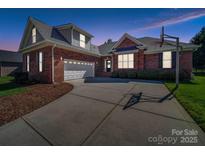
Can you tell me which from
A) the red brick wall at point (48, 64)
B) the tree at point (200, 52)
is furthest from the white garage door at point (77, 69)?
the tree at point (200, 52)

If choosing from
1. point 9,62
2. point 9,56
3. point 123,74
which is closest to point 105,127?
point 123,74

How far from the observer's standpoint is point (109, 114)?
4.01 meters

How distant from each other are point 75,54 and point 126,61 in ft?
23.2

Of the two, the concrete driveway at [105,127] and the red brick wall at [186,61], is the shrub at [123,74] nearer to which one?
the red brick wall at [186,61]

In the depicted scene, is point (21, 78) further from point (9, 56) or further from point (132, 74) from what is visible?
point (9, 56)

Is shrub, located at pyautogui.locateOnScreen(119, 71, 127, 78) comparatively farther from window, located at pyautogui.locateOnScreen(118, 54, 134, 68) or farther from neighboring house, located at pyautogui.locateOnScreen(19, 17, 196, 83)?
window, located at pyautogui.locateOnScreen(118, 54, 134, 68)

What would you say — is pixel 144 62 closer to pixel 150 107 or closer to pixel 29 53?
pixel 150 107

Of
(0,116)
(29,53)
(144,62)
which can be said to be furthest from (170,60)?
(29,53)

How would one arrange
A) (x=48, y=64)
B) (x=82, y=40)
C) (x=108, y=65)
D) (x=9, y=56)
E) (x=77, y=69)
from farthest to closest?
(x=9, y=56) < (x=108, y=65) < (x=82, y=40) < (x=77, y=69) < (x=48, y=64)

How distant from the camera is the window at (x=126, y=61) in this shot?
1580 centimetres

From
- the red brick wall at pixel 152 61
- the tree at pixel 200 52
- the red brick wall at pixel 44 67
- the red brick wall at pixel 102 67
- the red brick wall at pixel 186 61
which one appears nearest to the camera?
the red brick wall at pixel 44 67

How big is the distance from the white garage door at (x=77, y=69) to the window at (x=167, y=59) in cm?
939

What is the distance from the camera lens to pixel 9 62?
24719mm

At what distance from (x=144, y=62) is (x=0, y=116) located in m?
14.6
